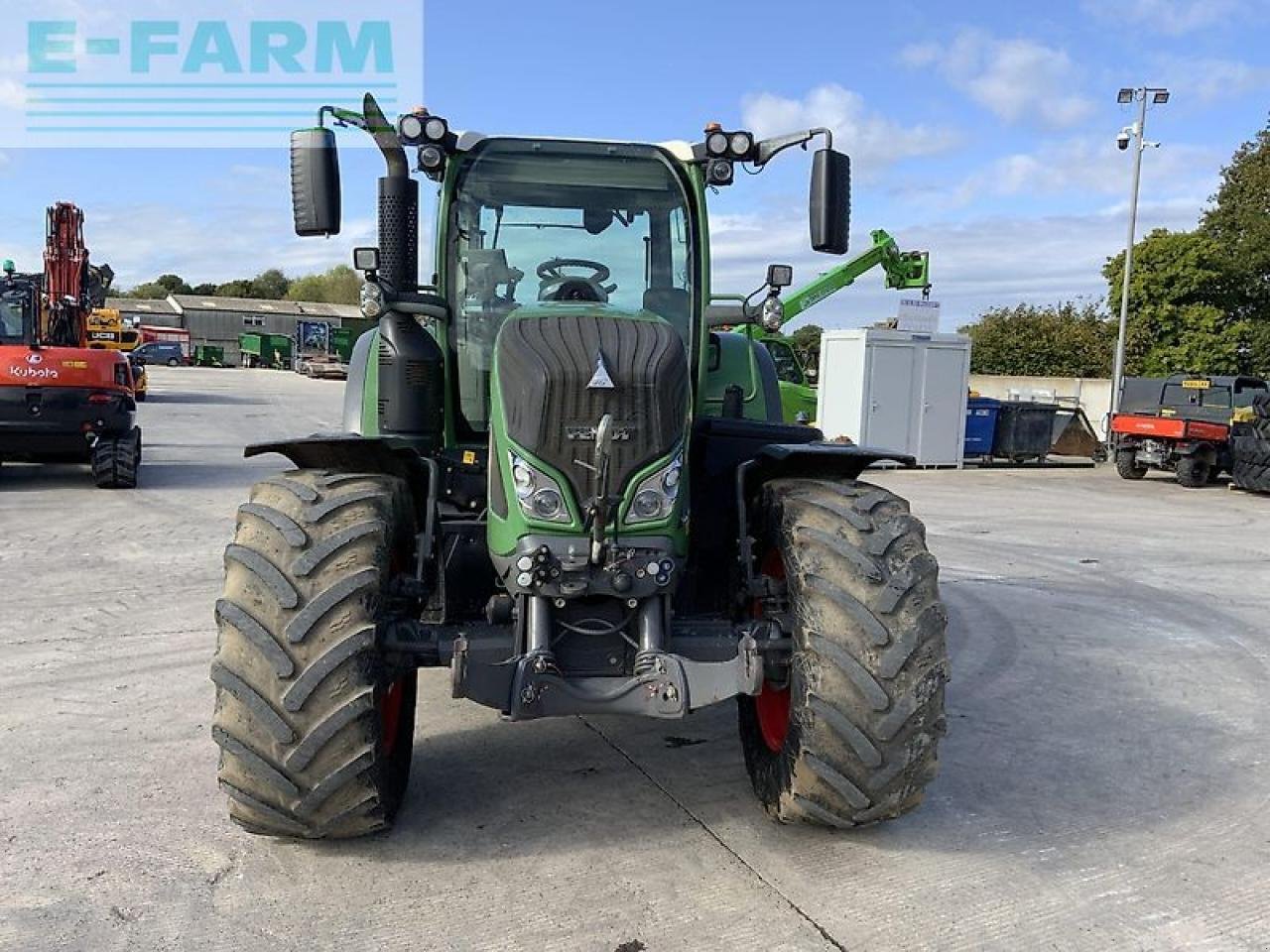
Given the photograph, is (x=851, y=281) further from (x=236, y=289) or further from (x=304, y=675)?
(x=236, y=289)

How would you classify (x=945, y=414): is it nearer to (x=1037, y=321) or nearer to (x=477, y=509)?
(x=477, y=509)

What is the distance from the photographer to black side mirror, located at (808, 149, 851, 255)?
4.56 m

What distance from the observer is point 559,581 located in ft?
12.1

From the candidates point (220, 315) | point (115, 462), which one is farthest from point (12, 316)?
point (220, 315)

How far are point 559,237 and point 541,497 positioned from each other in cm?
167

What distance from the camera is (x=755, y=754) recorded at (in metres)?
4.23

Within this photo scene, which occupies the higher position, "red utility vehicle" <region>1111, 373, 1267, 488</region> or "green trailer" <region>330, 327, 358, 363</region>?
"green trailer" <region>330, 327, 358, 363</region>

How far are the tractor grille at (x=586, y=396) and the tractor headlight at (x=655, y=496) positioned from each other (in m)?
0.06

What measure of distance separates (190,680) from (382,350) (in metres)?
2.25

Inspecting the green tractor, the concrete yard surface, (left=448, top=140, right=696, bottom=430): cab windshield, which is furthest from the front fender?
the concrete yard surface

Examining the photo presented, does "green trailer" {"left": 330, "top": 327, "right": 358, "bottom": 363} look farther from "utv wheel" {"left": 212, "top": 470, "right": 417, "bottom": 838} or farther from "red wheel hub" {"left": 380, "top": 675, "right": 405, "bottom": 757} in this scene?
"utv wheel" {"left": 212, "top": 470, "right": 417, "bottom": 838}

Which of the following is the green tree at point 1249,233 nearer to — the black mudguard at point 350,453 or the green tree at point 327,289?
the black mudguard at point 350,453

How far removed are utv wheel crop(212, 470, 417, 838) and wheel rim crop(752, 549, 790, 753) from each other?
4.81ft

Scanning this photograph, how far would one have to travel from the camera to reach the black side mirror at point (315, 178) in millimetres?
4246
